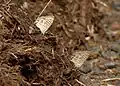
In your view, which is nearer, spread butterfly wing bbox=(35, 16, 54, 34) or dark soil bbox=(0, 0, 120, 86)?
dark soil bbox=(0, 0, 120, 86)

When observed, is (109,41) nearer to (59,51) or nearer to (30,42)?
(59,51)

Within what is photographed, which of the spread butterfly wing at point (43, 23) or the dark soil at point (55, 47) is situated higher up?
the spread butterfly wing at point (43, 23)

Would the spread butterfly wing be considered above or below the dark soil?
above

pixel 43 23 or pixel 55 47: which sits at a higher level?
pixel 43 23

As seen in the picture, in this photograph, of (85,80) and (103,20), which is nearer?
(85,80)

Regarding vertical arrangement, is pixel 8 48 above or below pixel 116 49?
above

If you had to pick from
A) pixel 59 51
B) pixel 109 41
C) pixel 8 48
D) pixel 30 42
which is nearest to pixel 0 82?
pixel 8 48

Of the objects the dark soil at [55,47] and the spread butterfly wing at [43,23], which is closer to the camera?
the dark soil at [55,47]

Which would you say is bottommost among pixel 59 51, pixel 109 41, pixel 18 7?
pixel 109 41
